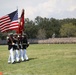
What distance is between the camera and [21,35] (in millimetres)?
21781

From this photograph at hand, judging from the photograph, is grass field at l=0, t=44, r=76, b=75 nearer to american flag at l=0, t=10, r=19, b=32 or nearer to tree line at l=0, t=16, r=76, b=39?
american flag at l=0, t=10, r=19, b=32

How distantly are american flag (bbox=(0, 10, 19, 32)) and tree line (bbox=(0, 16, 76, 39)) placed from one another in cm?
9802

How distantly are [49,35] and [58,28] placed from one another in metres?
6.18

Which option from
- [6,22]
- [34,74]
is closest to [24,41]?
[6,22]

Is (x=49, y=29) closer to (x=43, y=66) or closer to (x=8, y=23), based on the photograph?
(x=8, y=23)

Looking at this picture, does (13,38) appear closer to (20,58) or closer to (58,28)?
(20,58)

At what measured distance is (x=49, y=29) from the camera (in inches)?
5354

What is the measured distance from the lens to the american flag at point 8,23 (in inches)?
834

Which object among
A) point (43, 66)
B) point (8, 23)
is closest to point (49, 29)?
point (8, 23)

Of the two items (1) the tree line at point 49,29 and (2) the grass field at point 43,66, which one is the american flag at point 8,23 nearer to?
(2) the grass field at point 43,66

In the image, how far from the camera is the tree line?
123562 mm

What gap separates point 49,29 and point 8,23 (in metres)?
115

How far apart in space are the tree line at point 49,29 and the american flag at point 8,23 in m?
98.0

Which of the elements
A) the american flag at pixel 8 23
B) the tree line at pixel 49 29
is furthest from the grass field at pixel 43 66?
the tree line at pixel 49 29
